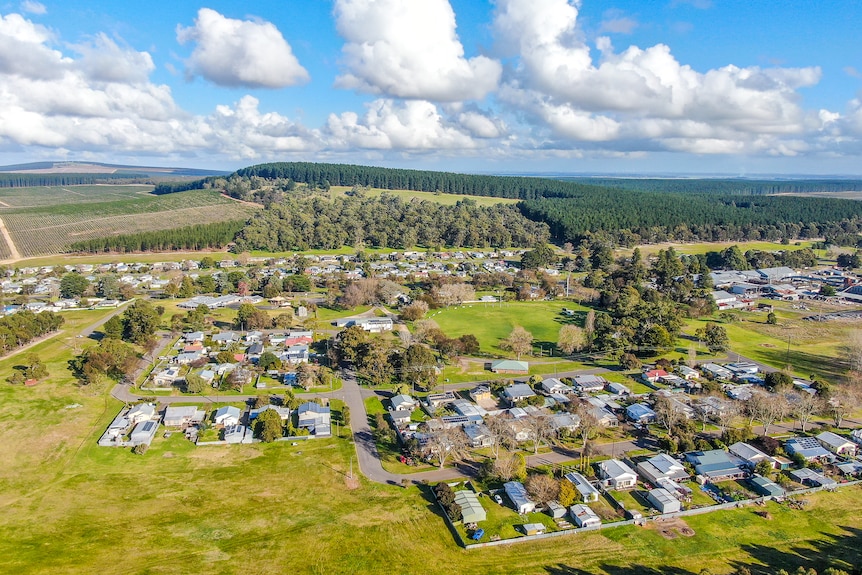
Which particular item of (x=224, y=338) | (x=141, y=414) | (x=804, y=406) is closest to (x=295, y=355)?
(x=224, y=338)

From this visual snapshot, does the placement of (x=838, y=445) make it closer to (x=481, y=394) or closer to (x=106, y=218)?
(x=481, y=394)

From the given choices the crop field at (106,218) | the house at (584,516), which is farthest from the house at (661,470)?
the crop field at (106,218)

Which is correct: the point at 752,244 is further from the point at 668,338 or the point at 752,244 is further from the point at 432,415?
the point at 432,415

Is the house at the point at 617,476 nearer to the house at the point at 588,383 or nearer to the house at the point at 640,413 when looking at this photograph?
the house at the point at 640,413

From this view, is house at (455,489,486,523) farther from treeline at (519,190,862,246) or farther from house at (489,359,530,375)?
treeline at (519,190,862,246)

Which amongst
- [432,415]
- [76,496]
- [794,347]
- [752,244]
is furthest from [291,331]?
[752,244]

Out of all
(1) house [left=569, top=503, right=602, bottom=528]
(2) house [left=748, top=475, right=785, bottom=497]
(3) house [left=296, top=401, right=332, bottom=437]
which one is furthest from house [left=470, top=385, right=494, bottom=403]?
(2) house [left=748, top=475, right=785, bottom=497]
